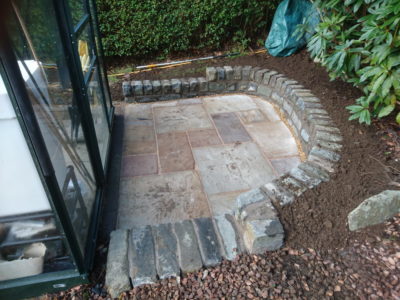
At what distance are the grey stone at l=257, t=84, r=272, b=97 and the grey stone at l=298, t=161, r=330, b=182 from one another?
1.93 m

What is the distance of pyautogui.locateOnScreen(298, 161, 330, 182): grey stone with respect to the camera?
2.08 metres

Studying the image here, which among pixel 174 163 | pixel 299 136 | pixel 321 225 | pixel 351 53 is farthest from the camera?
pixel 299 136

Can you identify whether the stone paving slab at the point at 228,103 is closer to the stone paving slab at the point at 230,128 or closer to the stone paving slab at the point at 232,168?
the stone paving slab at the point at 230,128

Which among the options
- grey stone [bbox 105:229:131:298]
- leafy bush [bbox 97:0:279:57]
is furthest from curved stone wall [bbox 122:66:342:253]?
leafy bush [bbox 97:0:279:57]

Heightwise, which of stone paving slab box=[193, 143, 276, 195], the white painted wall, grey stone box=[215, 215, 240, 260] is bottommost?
stone paving slab box=[193, 143, 276, 195]

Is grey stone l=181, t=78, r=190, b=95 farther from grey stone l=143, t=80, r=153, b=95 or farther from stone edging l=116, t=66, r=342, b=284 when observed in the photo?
grey stone l=143, t=80, r=153, b=95

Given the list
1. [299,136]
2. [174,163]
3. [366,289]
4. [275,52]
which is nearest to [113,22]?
[275,52]

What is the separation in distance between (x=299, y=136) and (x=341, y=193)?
1.24m

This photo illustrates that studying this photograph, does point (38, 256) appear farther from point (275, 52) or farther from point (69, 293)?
point (275, 52)

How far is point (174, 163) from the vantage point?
2873 mm

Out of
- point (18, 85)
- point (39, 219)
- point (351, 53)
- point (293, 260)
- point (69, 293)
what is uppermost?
point (18, 85)

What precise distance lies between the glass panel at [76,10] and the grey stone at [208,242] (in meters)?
1.61

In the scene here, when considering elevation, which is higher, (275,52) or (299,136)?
(275,52)

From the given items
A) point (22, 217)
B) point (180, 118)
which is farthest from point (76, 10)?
point (180, 118)
